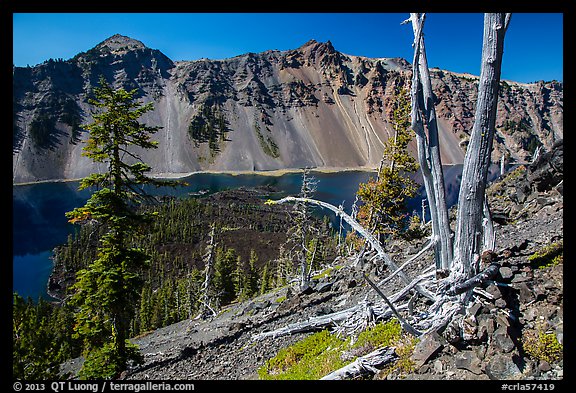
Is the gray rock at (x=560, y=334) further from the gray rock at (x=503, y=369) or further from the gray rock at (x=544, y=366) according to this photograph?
the gray rock at (x=503, y=369)

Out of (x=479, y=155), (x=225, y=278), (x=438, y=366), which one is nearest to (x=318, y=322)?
(x=438, y=366)

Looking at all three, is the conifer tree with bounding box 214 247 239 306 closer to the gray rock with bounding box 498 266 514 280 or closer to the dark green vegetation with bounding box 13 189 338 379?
the dark green vegetation with bounding box 13 189 338 379

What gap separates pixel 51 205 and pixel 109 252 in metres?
146

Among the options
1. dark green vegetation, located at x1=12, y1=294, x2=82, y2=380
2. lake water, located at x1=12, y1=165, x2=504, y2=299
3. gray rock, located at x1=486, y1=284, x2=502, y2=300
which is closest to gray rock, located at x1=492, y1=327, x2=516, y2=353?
gray rock, located at x1=486, y1=284, x2=502, y2=300

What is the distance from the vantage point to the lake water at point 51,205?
269 feet

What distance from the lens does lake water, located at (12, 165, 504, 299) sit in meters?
81.9

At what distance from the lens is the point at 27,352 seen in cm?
856

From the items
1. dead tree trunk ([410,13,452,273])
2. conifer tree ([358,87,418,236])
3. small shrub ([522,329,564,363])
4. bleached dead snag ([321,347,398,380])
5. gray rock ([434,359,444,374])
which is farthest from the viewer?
conifer tree ([358,87,418,236])

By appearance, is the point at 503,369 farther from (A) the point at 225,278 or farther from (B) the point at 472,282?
(A) the point at 225,278

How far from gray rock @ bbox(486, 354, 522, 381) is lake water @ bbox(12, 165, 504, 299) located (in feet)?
116

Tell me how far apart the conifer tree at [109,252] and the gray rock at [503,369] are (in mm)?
11957

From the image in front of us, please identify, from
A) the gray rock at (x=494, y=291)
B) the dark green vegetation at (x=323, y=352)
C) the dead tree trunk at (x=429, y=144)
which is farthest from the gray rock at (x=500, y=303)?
the dark green vegetation at (x=323, y=352)
